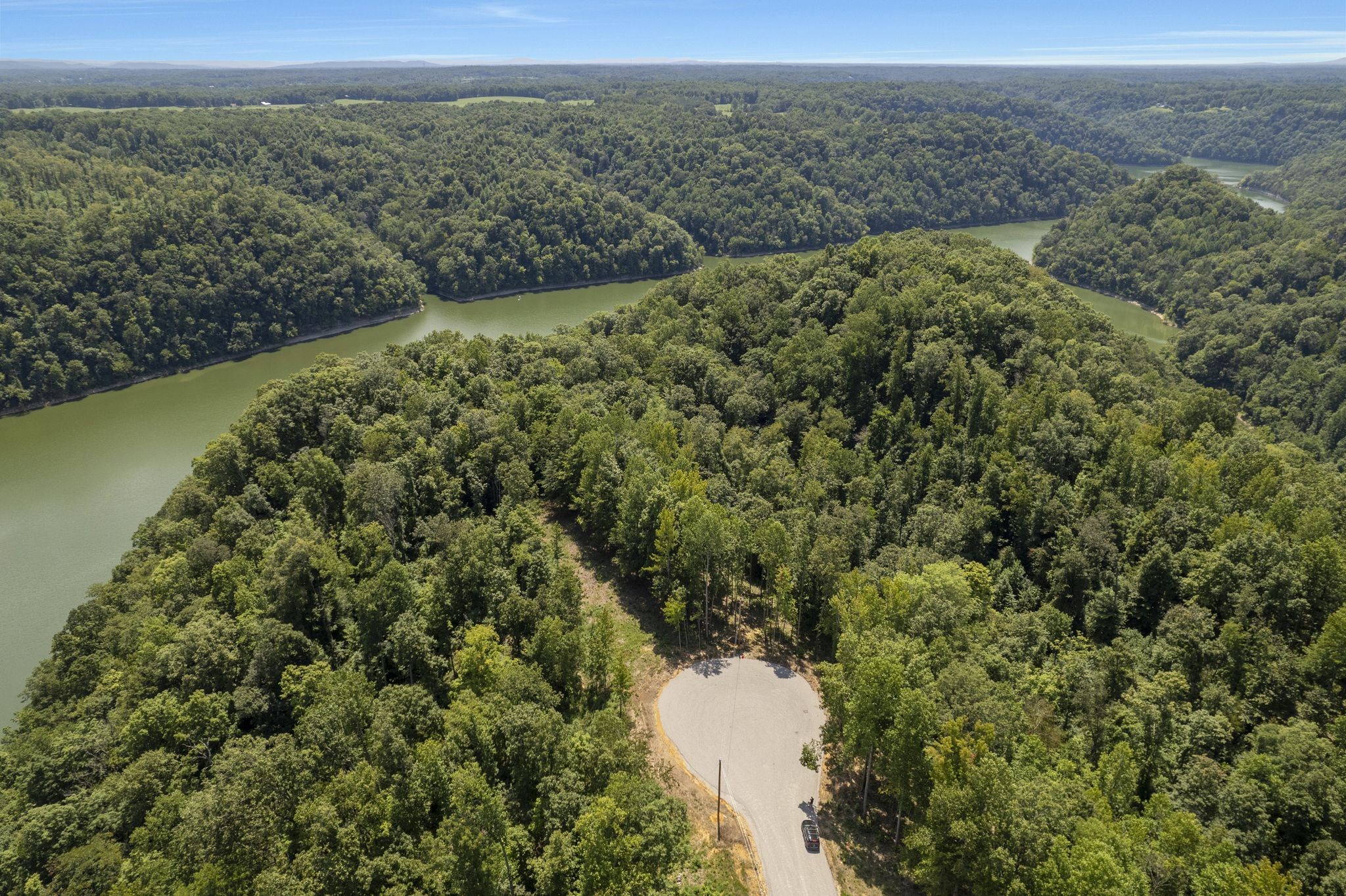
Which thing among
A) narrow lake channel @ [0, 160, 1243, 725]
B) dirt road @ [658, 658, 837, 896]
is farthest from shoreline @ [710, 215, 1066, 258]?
dirt road @ [658, 658, 837, 896]

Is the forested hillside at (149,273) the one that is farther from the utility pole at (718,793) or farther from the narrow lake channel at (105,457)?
the utility pole at (718,793)

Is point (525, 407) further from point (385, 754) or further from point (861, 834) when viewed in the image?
point (861, 834)

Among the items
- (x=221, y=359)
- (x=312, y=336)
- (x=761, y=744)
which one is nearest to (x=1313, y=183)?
(x=761, y=744)

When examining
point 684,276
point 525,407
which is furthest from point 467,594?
point 684,276

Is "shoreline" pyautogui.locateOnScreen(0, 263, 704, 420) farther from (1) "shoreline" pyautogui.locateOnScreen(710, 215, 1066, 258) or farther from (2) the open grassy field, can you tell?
(2) the open grassy field

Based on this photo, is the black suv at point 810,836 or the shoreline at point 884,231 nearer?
the black suv at point 810,836

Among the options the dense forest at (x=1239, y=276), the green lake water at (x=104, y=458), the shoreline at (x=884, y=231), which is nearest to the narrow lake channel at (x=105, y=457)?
the green lake water at (x=104, y=458)
